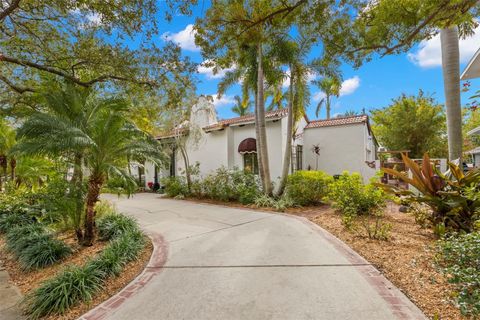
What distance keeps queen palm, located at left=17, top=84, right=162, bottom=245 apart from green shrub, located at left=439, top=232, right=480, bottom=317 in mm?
6434

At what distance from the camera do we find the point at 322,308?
11.2 feet

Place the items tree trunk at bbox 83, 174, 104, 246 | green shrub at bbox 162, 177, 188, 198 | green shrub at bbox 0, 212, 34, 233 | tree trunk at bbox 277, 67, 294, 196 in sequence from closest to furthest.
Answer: tree trunk at bbox 83, 174, 104, 246, green shrub at bbox 0, 212, 34, 233, tree trunk at bbox 277, 67, 294, 196, green shrub at bbox 162, 177, 188, 198

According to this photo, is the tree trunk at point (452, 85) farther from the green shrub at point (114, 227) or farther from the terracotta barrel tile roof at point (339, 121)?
the green shrub at point (114, 227)

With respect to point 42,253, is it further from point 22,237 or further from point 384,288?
point 384,288

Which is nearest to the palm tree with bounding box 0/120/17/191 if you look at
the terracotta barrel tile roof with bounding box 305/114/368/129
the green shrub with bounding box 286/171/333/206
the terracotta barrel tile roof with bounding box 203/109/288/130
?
the terracotta barrel tile roof with bounding box 203/109/288/130

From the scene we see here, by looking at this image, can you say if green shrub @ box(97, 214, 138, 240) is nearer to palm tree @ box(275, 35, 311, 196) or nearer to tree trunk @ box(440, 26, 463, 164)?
palm tree @ box(275, 35, 311, 196)

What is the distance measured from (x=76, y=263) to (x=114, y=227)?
5.18 feet

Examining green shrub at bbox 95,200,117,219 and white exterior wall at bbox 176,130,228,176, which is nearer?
green shrub at bbox 95,200,117,219

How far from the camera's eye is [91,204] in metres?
6.34

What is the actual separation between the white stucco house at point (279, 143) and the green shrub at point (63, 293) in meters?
11.4

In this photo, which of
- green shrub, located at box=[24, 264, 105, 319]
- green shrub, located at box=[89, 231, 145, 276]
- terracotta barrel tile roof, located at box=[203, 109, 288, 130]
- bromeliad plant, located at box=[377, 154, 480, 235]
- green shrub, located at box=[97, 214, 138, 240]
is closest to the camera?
green shrub, located at box=[24, 264, 105, 319]

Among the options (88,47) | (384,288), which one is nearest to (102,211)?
(88,47)

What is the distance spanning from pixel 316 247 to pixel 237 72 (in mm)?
9753

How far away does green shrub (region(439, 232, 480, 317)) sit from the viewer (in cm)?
262
